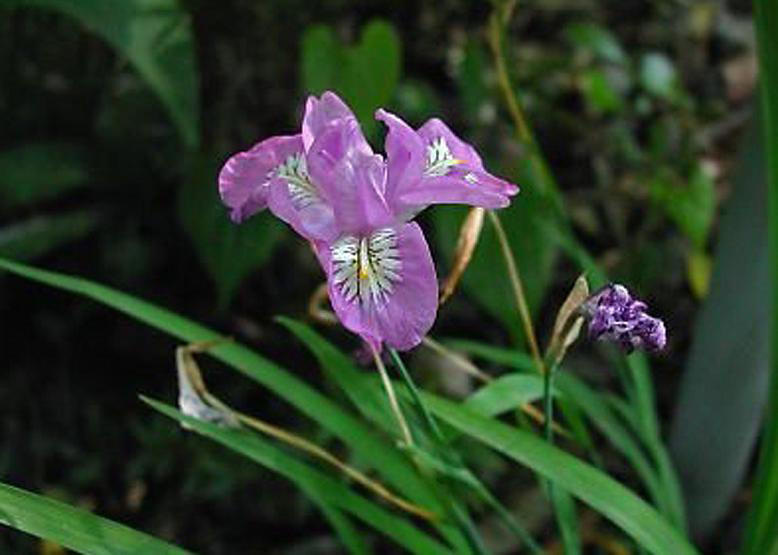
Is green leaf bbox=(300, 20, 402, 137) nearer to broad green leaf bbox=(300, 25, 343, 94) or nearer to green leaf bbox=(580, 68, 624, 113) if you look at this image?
broad green leaf bbox=(300, 25, 343, 94)

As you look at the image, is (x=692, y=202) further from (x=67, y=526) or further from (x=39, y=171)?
(x=67, y=526)

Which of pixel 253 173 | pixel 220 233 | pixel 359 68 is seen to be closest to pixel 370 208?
pixel 253 173

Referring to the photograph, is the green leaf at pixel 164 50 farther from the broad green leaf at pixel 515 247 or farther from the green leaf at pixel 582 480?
the green leaf at pixel 582 480

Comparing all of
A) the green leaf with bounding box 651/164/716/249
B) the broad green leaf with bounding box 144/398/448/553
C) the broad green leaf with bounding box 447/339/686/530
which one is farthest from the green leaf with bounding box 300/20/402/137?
the broad green leaf with bounding box 144/398/448/553

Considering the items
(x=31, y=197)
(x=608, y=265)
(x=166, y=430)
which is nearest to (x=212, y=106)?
(x=31, y=197)

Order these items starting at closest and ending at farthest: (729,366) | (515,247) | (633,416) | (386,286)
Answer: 1. (386,286)
2. (633,416)
3. (729,366)
4. (515,247)

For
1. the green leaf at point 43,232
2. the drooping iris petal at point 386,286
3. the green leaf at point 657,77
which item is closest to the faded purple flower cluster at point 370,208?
the drooping iris petal at point 386,286
